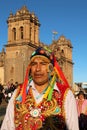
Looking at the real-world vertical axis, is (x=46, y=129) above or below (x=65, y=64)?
below

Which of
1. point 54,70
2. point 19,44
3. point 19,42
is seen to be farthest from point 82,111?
point 19,42

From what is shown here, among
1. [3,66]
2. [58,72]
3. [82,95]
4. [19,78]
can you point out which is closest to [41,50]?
[58,72]

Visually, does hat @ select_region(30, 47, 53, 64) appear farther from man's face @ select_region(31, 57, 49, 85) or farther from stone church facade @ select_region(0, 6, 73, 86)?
stone church facade @ select_region(0, 6, 73, 86)

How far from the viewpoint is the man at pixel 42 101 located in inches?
142

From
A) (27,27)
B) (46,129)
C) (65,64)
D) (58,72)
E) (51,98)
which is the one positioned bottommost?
(46,129)

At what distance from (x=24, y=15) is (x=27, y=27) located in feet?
7.53

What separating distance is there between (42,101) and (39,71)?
0.98 ft

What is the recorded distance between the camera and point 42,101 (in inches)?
147

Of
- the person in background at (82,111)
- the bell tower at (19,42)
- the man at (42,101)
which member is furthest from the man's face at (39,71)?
the bell tower at (19,42)

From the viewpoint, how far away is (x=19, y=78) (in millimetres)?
59406

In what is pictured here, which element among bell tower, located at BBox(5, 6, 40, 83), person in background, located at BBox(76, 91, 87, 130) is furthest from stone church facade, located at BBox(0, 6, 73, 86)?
person in background, located at BBox(76, 91, 87, 130)

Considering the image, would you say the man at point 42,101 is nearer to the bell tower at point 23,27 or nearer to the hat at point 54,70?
the hat at point 54,70

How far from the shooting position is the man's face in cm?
374

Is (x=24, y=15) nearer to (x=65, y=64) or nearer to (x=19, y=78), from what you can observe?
(x=19, y=78)
